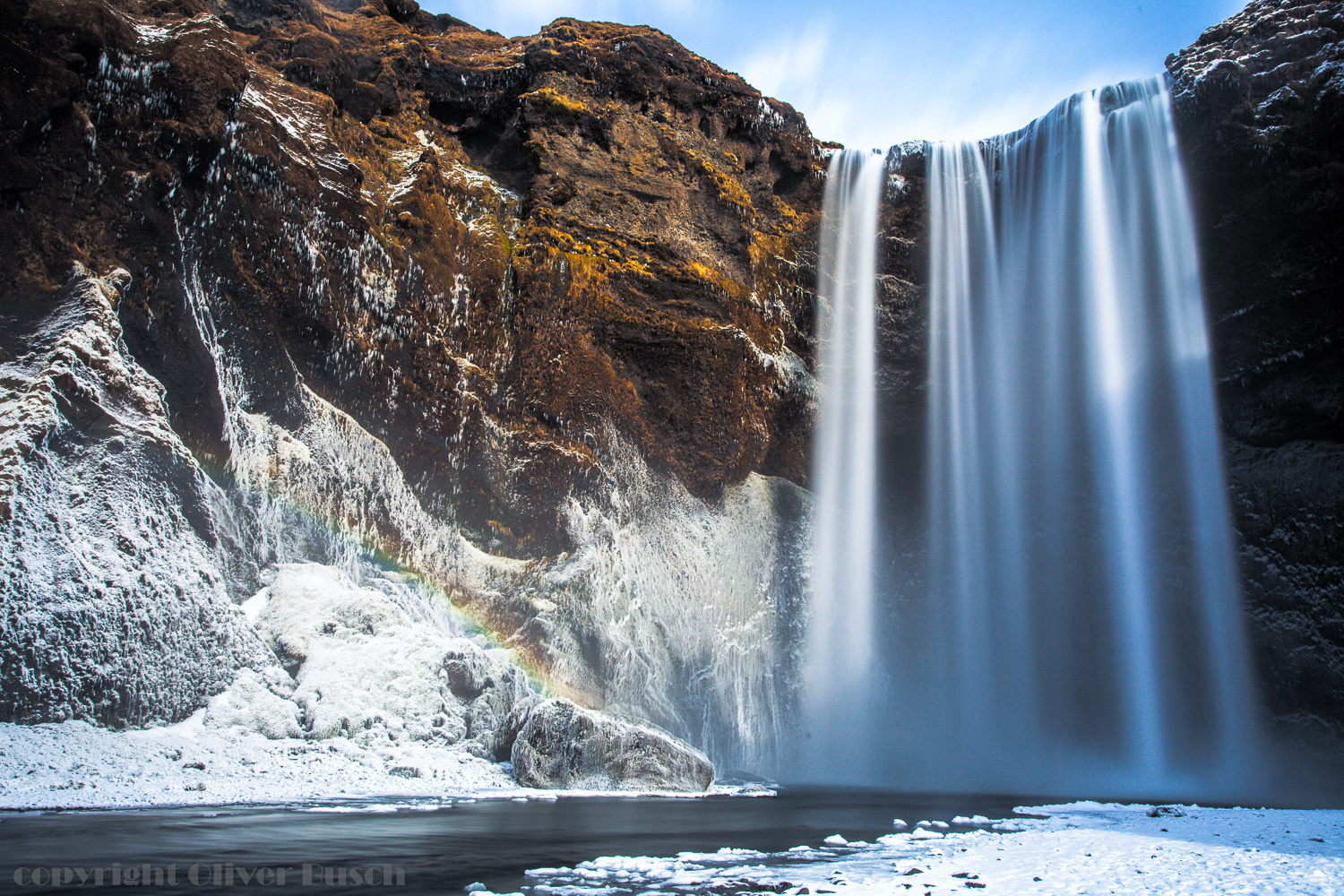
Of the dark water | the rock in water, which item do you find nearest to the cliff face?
the rock in water

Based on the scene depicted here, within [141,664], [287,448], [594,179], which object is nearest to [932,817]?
[141,664]

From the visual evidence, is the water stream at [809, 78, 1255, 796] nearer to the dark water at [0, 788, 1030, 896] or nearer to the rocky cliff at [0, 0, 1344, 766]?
the rocky cliff at [0, 0, 1344, 766]

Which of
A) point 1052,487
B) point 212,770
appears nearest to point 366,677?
point 212,770

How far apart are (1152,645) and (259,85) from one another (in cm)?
2509

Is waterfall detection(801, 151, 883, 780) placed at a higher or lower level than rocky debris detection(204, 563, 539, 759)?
higher

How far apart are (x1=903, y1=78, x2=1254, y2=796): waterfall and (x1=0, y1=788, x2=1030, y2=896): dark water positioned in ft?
39.7

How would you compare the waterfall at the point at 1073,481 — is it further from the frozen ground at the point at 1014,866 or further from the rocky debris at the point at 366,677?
the rocky debris at the point at 366,677

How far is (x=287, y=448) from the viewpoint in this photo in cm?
1361

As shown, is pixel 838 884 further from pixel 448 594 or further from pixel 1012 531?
pixel 1012 531

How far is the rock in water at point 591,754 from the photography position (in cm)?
1237

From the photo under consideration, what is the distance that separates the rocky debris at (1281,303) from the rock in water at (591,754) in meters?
15.8

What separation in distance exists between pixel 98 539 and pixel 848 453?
17772mm

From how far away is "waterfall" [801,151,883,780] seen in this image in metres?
21.5

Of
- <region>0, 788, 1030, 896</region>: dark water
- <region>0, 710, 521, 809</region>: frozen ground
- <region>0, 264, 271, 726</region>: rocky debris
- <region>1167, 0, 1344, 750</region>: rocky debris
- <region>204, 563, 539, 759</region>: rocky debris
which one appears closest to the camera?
<region>0, 788, 1030, 896</region>: dark water
